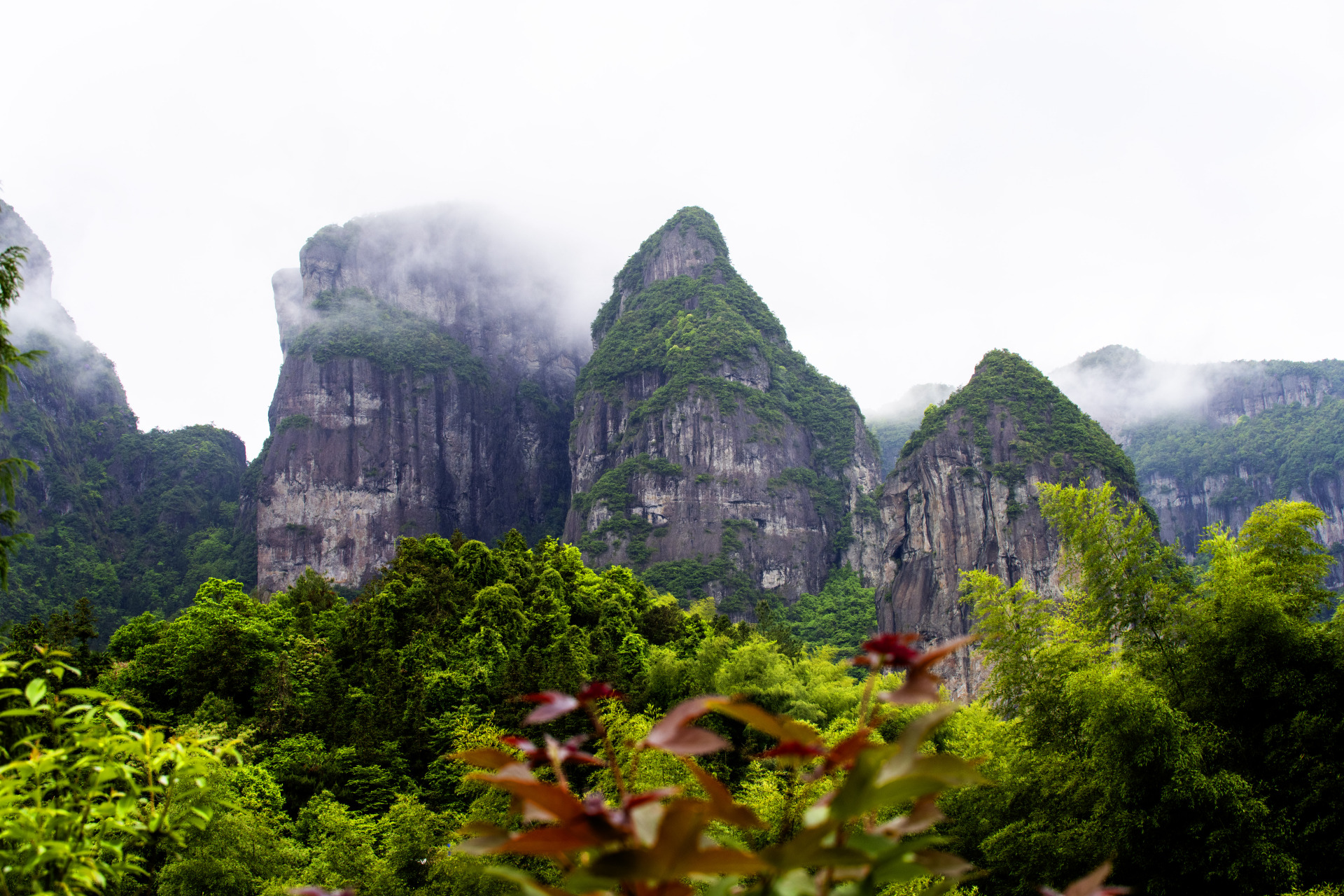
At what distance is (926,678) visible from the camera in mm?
1394

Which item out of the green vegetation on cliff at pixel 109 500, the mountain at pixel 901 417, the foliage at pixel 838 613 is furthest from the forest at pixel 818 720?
the mountain at pixel 901 417

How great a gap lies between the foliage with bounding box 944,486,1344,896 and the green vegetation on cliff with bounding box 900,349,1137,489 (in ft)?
140

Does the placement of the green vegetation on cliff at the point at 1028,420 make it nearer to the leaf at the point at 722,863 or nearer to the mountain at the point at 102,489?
the leaf at the point at 722,863

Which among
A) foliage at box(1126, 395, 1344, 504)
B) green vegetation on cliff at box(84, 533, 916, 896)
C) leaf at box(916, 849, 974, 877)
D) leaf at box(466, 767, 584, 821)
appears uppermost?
foliage at box(1126, 395, 1344, 504)

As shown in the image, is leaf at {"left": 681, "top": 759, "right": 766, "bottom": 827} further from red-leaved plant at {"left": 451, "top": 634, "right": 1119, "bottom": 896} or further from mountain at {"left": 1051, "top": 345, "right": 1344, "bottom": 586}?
mountain at {"left": 1051, "top": 345, "right": 1344, "bottom": 586}

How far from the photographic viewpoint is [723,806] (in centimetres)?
141

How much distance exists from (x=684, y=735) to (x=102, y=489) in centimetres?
9821

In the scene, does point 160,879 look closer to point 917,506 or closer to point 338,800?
point 338,800

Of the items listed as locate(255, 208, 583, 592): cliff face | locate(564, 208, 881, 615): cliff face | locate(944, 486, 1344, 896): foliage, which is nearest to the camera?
locate(944, 486, 1344, 896): foliage

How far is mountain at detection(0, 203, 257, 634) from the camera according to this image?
70625 millimetres

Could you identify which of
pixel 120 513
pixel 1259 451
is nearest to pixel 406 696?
pixel 120 513

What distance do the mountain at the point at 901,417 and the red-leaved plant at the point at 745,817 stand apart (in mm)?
130402

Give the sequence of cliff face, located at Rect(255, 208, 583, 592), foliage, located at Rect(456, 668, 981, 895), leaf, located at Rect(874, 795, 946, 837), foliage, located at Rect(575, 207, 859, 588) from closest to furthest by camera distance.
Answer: foliage, located at Rect(456, 668, 981, 895), leaf, located at Rect(874, 795, 946, 837), foliage, located at Rect(575, 207, 859, 588), cliff face, located at Rect(255, 208, 583, 592)

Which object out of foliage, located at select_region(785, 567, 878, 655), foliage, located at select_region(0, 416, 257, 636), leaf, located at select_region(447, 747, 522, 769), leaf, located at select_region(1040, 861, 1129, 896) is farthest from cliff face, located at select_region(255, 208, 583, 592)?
leaf, located at select_region(1040, 861, 1129, 896)
